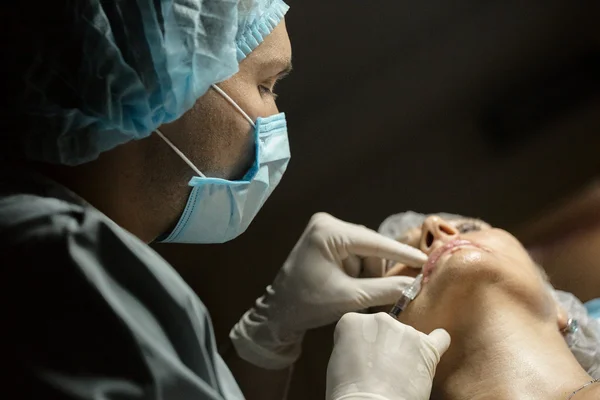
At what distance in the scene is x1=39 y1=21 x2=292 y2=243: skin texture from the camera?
1.03 m

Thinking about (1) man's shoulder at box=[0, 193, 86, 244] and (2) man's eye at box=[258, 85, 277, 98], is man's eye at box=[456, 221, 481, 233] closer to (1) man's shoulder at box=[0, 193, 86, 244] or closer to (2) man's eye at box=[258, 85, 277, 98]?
(2) man's eye at box=[258, 85, 277, 98]

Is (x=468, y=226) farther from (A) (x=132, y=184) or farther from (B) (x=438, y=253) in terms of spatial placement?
(A) (x=132, y=184)

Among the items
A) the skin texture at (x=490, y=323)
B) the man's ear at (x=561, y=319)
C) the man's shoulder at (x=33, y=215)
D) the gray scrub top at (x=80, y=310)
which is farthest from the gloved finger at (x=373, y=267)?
the man's shoulder at (x=33, y=215)

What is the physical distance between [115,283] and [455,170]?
5.30 ft

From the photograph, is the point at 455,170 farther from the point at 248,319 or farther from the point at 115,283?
the point at 115,283

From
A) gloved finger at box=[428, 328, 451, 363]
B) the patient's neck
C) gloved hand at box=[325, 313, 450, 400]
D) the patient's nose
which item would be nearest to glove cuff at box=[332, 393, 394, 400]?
gloved hand at box=[325, 313, 450, 400]

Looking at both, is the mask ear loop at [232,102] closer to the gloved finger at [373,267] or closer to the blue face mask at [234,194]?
the blue face mask at [234,194]

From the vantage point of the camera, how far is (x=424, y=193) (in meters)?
2.22

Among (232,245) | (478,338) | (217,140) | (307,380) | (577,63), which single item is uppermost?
A: (577,63)

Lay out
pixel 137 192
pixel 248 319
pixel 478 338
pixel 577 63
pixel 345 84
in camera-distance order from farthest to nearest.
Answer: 1. pixel 577 63
2. pixel 345 84
3. pixel 248 319
4. pixel 478 338
5. pixel 137 192

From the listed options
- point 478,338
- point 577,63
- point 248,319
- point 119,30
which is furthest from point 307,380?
point 577,63

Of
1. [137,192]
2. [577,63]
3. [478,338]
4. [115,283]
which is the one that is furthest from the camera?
[577,63]

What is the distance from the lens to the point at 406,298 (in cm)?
148

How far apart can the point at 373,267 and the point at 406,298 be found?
0.27m
